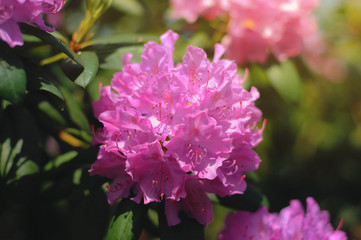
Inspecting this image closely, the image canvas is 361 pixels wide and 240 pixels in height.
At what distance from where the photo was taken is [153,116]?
97 cm

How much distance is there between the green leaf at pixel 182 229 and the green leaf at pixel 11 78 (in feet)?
1.45

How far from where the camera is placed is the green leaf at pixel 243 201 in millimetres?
1164

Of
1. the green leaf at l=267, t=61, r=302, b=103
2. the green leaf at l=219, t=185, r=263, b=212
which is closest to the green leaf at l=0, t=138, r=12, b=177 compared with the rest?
the green leaf at l=219, t=185, r=263, b=212

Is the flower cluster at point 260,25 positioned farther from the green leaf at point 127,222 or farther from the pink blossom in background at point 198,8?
the green leaf at point 127,222

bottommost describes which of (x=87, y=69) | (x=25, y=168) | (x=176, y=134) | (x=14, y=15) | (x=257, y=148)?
(x=257, y=148)

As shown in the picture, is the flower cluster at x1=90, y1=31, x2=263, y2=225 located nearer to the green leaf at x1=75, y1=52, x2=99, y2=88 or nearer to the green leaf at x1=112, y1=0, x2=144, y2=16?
the green leaf at x1=75, y1=52, x2=99, y2=88

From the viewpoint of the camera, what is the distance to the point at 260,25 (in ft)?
5.22

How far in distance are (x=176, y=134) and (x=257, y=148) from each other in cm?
162

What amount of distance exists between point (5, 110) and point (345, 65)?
2.26m

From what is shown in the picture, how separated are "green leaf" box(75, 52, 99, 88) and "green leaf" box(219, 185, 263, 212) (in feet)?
1.68

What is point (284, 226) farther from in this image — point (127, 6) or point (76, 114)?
point (127, 6)

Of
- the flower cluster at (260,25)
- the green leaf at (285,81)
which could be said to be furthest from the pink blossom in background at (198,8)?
the green leaf at (285,81)

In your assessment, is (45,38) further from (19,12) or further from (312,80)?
(312,80)

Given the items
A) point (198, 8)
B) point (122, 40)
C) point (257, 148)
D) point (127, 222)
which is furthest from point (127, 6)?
point (257, 148)
